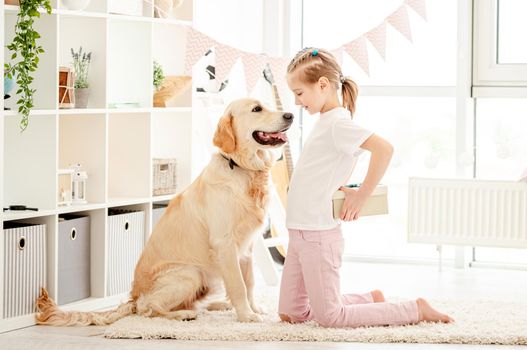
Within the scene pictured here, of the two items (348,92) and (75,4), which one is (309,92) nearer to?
(348,92)

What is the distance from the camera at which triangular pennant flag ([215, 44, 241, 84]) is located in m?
4.30

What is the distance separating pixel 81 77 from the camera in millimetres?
3818

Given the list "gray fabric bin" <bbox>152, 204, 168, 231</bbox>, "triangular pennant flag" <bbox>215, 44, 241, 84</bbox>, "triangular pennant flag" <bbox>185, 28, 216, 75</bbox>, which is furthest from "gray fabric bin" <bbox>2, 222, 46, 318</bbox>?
"triangular pennant flag" <bbox>215, 44, 241, 84</bbox>

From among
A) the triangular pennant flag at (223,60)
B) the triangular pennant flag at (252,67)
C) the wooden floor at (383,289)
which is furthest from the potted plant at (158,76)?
the wooden floor at (383,289)

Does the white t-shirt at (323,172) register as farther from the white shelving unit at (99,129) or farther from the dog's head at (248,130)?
the white shelving unit at (99,129)

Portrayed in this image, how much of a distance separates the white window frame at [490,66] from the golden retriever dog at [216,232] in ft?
5.64

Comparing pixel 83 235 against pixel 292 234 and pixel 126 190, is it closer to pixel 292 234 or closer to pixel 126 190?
pixel 126 190

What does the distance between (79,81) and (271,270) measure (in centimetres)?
123

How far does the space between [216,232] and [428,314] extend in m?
0.80

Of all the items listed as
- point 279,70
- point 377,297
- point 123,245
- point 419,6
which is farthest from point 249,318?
point 419,6

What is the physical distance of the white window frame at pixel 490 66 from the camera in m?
4.79

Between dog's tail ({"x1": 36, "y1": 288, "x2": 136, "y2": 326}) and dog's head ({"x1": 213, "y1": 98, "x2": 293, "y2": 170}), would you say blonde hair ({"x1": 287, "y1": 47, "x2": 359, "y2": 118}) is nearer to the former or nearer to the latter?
dog's head ({"x1": 213, "y1": 98, "x2": 293, "y2": 170})

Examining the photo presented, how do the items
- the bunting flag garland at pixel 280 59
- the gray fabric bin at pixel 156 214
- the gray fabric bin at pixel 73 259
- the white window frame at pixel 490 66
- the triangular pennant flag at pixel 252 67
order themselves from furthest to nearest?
the white window frame at pixel 490 66, the triangular pennant flag at pixel 252 67, the bunting flag garland at pixel 280 59, the gray fabric bin at pixel 156 214, the gray fabric bin at pixel 73 259

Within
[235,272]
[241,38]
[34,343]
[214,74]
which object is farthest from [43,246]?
[241,38]
